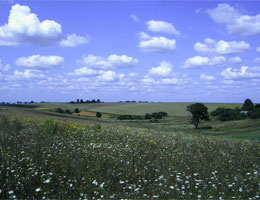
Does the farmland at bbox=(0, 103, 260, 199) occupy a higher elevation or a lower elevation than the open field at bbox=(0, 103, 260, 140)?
higher

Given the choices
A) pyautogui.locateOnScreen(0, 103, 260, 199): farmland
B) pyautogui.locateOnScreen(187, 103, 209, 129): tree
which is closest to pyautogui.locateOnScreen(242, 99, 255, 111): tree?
pyautogui.locateOnScreen(187, 103, 209, 129): tree

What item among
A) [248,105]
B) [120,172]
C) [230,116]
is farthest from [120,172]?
[248,105]

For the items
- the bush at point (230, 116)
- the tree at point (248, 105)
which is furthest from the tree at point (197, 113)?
the tree at point (248, 105)

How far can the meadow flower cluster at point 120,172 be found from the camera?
19.7ft

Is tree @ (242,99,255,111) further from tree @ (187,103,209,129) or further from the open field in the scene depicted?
tree @ (187,103,209,129)

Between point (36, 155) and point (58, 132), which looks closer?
point (36, 155)

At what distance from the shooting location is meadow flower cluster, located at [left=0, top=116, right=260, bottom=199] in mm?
5995

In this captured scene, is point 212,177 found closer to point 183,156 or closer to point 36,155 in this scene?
point 183,156

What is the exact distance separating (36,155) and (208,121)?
242 ft

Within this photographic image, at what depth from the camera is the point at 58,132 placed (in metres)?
13.6

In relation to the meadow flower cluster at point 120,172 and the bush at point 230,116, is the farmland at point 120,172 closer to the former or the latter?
the meadow flower cluster at point 120,172

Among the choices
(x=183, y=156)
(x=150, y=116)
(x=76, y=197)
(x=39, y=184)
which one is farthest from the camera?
(x=150, y=116)

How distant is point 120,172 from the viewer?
737 cm

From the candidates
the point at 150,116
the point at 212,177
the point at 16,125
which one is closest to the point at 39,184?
the point at 212,177
